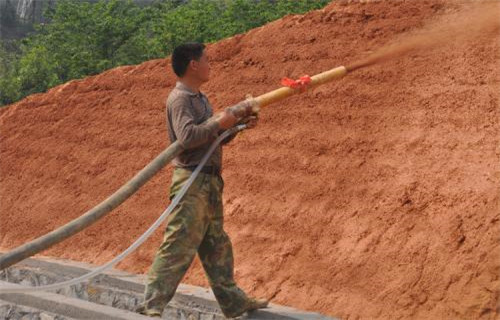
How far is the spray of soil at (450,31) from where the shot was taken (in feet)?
23.5

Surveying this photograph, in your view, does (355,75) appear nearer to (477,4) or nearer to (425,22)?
(425,22)

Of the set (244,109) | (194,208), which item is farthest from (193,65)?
(194,208)

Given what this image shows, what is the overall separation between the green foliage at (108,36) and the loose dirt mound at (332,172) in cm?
1115

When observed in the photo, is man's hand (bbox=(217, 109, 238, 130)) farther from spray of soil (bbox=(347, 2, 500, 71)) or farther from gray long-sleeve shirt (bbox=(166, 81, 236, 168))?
spray of soil (bbox=(347, 2, 500, 71))

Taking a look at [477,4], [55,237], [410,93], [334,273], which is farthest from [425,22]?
[55,237]

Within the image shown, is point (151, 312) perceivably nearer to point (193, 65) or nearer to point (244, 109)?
point (244, 109)

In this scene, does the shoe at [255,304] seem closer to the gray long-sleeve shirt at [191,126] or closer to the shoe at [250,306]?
the shoe at [250,306]

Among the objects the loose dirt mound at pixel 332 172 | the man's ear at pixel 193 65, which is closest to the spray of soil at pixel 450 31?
the loose dirt mound at pixel 332 172

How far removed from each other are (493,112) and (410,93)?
37.7 inches

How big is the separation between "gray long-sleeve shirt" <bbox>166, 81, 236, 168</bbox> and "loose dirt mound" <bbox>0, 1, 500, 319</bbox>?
141cm

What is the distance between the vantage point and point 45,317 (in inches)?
196

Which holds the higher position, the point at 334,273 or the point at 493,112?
the point at 493,112

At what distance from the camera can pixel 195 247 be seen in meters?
4.93

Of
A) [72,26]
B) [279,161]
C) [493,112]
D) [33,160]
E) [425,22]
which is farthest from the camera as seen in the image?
[72,26]
